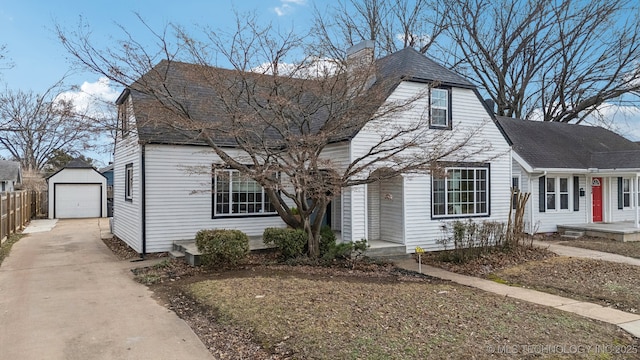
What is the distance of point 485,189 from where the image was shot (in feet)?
43.4

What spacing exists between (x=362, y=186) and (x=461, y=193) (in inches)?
135

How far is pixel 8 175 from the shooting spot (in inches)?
947

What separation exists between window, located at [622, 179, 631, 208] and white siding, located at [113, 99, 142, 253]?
64.4 feet

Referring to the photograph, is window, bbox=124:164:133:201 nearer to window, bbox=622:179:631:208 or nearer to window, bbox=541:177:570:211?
window, bbox=541:177:570:211

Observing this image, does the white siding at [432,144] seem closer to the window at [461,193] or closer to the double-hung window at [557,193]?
the window at [461,193]

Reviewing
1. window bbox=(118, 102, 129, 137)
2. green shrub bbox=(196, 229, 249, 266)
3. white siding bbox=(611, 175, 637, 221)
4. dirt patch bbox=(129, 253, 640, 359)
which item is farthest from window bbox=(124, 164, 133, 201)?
white siding bbox=(611, 175, 637, 221)

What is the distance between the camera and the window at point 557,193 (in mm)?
16969

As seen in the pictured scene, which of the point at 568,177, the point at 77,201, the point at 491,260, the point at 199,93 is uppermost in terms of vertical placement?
the point at 199,93

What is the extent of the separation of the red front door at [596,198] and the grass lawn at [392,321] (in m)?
13.6

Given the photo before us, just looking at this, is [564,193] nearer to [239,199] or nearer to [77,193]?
[239,199]

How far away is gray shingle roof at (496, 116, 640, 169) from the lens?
659 inches

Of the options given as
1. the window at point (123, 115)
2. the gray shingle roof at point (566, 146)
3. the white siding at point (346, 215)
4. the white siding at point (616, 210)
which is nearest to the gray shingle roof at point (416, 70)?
the white siding at point (346, 215)

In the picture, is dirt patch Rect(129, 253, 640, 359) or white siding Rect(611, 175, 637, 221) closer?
dirt patch Rect(129, 253, 640, 359)

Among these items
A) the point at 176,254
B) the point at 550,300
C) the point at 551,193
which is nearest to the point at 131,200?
the point at 176,254
